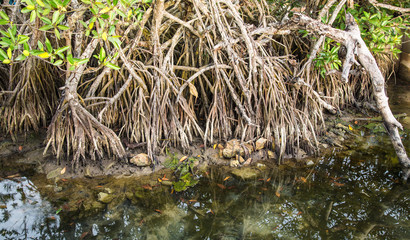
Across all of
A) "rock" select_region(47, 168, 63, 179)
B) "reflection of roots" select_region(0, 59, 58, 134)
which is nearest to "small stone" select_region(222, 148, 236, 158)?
"rock" select_region(47, 168, 63, 179)

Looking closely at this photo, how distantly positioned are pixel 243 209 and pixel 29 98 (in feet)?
10.1

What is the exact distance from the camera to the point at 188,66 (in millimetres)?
4160

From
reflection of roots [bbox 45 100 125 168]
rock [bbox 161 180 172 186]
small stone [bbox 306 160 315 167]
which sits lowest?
rock [bbox 161 180 172 186]

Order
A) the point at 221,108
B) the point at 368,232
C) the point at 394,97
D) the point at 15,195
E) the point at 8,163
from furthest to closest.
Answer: the point at 394,97
the point at 221,108
the point at 8,163
the point at 15,195
the point at 368,232

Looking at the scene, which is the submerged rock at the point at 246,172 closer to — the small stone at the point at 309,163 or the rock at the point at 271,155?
the rock at the point at 271,155

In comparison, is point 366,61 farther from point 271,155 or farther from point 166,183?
point 166,183

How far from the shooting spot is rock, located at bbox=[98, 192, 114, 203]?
3179 mm

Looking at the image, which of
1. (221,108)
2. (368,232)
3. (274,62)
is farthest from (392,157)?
(221,108)

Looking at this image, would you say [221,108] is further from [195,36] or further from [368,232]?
[368,232]

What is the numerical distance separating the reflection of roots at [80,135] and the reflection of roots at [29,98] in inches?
29.6

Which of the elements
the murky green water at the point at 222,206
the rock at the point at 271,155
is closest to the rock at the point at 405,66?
the murky green water at the point at 222,206

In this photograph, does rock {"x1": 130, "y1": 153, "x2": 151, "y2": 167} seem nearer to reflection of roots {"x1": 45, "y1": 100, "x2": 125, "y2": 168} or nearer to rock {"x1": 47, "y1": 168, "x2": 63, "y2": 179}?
reflection of roots {"x1": 45, "y1": 100, "x2": 125, "y2": 168}

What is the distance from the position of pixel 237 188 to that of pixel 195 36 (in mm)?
2018

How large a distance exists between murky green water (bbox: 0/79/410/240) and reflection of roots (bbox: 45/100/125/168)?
0.34 m
